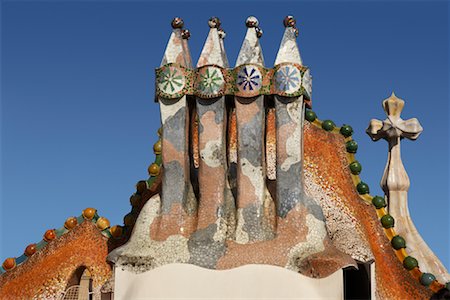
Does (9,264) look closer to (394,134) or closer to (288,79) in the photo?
(288,79)

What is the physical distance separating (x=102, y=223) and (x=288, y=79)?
4.23 m

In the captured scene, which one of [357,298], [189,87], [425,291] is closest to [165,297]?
[189,87]

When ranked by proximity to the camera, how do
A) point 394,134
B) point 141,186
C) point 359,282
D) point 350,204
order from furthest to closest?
point 394,134 < point 141,186 < point 350,204 < point 359,282

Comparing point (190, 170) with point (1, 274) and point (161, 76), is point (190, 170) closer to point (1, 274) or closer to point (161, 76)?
point (161, 76)

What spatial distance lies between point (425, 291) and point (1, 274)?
658cm

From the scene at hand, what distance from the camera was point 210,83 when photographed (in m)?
9.91

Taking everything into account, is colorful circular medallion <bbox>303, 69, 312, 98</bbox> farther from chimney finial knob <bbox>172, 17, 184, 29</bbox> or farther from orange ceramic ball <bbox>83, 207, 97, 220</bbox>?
orange ceramic ball <bbox>83, 207, 97, 220</bbox>

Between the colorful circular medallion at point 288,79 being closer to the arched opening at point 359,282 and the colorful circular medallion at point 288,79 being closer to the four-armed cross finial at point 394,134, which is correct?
the arched opening at point 359,282

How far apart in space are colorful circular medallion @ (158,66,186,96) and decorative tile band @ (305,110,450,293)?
3294mm

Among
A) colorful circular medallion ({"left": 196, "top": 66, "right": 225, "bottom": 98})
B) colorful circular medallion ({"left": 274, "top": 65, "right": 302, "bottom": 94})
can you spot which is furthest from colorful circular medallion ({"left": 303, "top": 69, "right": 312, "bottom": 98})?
colorful circular medallion ({"left": 196, "top": 66, "right": 225, "bottom": 98})

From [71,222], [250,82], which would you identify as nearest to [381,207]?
[250,82]

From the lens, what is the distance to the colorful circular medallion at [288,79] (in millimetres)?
9750

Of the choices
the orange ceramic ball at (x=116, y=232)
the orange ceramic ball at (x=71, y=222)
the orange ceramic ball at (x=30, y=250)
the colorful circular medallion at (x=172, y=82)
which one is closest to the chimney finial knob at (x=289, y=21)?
the colorful circular medallion at (x=172, y=82)

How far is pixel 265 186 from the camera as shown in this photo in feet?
32.6
